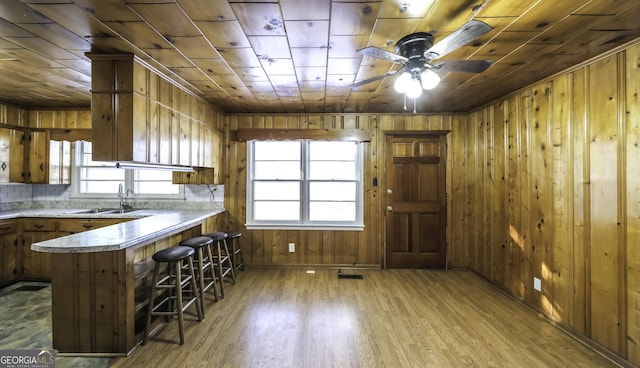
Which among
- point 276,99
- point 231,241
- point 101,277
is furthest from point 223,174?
point 101,277

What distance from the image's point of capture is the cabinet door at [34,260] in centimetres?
344

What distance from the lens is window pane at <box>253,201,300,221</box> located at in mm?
4215

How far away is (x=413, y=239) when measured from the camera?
411cm

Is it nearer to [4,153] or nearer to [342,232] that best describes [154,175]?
[4,153]

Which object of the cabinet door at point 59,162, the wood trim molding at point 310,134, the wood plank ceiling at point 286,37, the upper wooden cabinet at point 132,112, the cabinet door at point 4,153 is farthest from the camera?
the wood trim molding at point 310,134

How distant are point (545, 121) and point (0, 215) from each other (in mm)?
6321

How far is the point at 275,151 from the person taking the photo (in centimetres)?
424

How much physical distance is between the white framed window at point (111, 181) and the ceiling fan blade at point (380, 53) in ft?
11.7

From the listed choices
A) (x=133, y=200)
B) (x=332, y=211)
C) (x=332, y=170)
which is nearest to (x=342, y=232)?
(x=332, y=211)

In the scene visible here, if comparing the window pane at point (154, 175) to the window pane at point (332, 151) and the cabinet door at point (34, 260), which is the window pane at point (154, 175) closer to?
the cabinet door at point (34, 260)

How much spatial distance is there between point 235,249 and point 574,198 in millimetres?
3962

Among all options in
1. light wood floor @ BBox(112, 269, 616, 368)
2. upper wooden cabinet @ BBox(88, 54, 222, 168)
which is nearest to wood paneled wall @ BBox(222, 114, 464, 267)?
light wood floor @ BBox(112, 269, 616, 368)

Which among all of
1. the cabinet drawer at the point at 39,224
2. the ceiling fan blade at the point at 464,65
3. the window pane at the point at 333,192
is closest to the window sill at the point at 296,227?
the window pane at the point at 333,192

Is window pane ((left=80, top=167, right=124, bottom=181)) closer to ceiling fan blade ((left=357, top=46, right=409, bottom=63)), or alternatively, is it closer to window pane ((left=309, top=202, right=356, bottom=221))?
window pane ((left=309, top=202, right=356, bottom=221))
